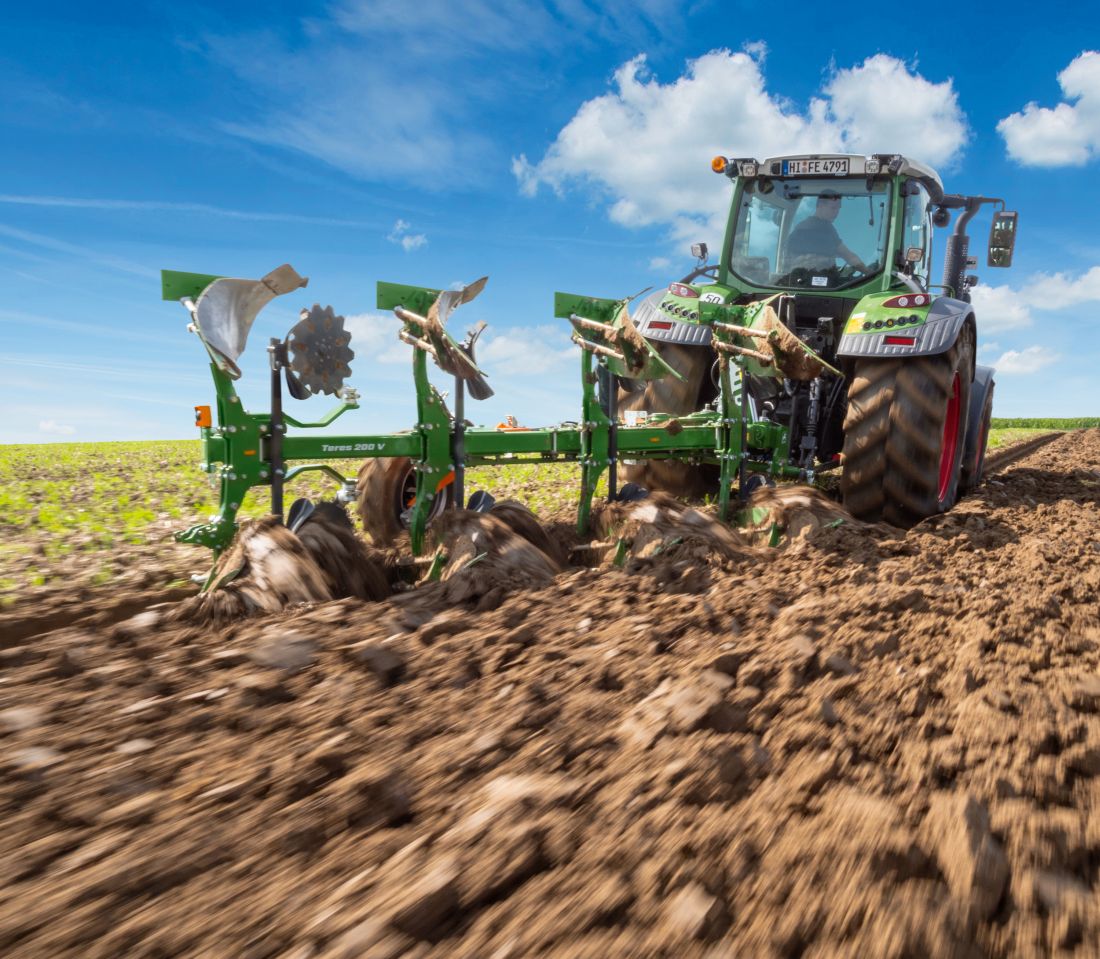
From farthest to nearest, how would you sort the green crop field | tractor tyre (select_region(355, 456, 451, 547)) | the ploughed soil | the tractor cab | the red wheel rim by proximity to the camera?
the red wheel rim → the tractor cab → tractor tyre (select_region(355, 456, 451, 547)) → the green crop field → the ploughed soil

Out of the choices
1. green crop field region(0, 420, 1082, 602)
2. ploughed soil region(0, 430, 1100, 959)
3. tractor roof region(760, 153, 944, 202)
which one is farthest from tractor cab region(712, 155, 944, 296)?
ploughed soil region(0, 430, 1100, 959)

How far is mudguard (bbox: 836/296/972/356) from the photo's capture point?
17.6ft

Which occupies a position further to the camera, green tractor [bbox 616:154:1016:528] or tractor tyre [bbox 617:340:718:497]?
tractor tyre [bbox 617:340:718:497]

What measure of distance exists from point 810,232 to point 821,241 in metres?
0.12

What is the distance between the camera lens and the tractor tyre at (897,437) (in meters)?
5.36

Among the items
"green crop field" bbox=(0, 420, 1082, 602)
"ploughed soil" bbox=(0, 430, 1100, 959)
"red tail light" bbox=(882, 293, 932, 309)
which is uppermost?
"red tail light" bbox=(882, 293, 932, 309)

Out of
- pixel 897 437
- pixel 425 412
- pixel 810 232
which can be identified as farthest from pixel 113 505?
pixel 810 232

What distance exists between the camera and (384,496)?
475 centimetres

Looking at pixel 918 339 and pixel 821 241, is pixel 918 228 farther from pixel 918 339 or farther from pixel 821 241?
pixel 918 339

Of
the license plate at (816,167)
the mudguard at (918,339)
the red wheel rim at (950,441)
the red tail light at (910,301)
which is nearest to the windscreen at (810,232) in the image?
the license plate at (816,167)

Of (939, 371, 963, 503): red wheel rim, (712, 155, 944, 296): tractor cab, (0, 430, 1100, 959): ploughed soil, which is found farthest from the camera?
(939, 371, 963, 503): red wheel rim

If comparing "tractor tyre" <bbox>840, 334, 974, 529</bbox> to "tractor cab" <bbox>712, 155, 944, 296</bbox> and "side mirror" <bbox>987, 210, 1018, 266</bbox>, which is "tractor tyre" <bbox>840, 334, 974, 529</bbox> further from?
"side mirror" <bbox>987, 210, 1018, 266</bbox>

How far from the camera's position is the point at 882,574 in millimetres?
3910

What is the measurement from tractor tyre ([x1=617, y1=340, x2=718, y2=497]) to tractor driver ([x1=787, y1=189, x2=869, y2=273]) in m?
1.14
